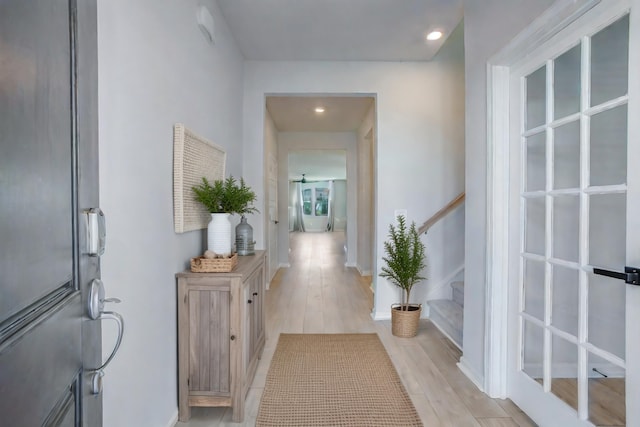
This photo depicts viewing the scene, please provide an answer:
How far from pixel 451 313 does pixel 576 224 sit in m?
1.90

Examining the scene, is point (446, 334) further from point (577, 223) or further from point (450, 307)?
point (577, 223)

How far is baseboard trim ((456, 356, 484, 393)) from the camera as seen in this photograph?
228cm

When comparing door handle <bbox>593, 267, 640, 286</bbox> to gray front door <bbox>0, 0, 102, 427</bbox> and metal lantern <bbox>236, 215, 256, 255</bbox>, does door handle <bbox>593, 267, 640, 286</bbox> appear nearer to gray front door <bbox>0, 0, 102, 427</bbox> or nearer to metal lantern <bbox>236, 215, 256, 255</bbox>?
gray front door <bbox>0, 0, 102, 427</bbox>

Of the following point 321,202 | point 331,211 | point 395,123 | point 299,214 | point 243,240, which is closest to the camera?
point 243,240

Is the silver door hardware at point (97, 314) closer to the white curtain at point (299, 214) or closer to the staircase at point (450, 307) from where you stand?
the staircase at point (450, 307)

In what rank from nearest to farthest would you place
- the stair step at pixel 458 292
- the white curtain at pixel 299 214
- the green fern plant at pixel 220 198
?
1. the green fern plant at pixel 220 198
2. the stair step at pixel 458 292
3. the white curtain at pixel 299 214

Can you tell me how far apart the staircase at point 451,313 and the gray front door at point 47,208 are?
9.24ft

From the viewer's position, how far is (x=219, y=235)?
7.10 ft

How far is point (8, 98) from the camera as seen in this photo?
47cm

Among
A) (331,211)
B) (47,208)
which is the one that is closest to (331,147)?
(47,208)

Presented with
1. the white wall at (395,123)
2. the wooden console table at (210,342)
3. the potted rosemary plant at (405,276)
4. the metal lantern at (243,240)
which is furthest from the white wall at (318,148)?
the wooden console table at (210,342)

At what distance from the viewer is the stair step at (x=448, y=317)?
3.04 metres

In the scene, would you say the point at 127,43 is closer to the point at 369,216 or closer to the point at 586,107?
the point at 586,107

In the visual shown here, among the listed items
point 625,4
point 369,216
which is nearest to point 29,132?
point 625,4
